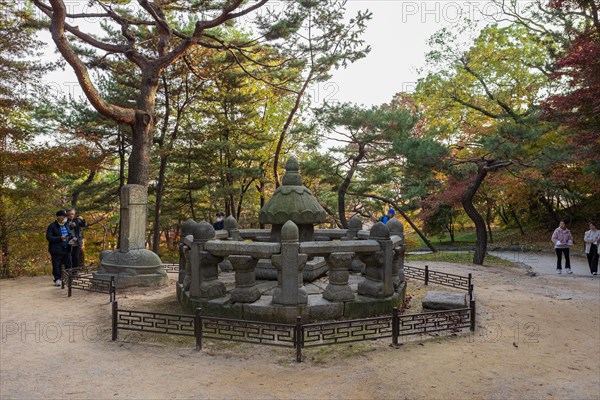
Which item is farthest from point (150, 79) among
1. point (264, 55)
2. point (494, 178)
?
point (494, 178)

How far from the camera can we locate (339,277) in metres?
7.22

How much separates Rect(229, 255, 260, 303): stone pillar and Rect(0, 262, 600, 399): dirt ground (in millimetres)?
1083

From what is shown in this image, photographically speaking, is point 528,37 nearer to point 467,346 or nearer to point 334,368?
point 467,346

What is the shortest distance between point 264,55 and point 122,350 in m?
14.4

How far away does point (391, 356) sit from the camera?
5664 mm

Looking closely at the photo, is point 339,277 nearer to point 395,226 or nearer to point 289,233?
point 289,233

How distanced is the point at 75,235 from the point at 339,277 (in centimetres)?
891

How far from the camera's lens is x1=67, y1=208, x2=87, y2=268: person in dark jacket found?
11117mm

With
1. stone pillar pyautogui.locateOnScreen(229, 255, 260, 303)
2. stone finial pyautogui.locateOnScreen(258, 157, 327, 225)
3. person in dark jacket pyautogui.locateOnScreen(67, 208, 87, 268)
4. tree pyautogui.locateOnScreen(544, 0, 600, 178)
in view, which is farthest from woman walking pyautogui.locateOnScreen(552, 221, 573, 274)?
person in dark jacket pyautogui.locateOnScreen(67, 208, 87, 268)

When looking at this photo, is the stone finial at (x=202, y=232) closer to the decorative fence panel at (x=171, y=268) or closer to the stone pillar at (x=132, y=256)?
the stone pillar at (x=132, y=256)

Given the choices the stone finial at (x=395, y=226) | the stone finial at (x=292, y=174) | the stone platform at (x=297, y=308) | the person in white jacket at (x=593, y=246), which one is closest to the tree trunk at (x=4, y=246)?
the stone platform at (x=297, y=308)

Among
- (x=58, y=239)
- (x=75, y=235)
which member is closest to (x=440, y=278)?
(x=58, y=239)

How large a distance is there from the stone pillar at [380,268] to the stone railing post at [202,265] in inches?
115

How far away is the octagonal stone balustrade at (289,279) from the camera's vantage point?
680 centimetres
